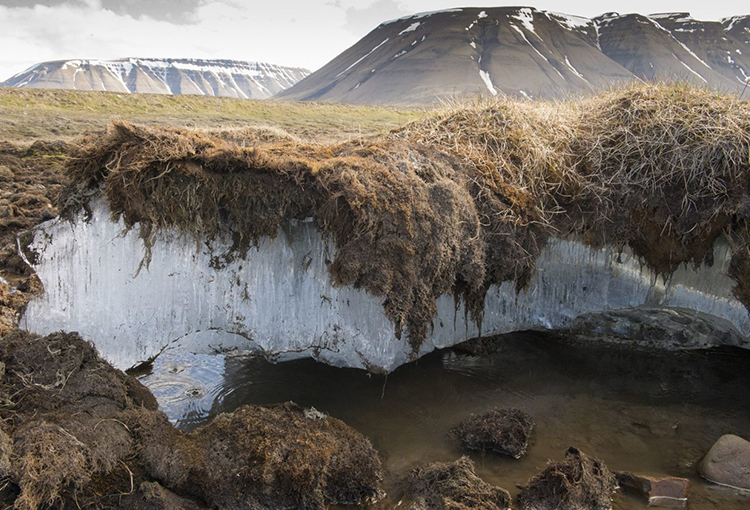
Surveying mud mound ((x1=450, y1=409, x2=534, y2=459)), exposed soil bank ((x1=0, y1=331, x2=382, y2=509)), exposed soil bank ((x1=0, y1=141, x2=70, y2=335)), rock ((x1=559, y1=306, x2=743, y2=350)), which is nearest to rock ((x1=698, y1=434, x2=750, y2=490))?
mud mound ((x1=450, y1=409, x2=534, y2=459))

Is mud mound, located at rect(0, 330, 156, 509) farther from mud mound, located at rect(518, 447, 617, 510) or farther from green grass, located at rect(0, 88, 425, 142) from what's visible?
green grass, located at rect(0, 88, 425, 142)

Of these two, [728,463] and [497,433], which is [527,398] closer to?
[497,433]

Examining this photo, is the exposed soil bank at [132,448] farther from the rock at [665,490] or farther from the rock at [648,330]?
the rock at [648,330]

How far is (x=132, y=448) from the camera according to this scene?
452cm

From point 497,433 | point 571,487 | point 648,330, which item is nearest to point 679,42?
point 648,330

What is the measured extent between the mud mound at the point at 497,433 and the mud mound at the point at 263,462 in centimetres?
107

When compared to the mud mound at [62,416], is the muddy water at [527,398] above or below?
below

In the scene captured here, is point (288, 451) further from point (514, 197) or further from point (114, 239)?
point (514, 197)

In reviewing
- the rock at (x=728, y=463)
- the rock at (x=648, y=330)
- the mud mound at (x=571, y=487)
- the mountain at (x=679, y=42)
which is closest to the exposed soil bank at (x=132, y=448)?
the mud mound at (x=571, y=487)

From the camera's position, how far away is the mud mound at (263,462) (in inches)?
176

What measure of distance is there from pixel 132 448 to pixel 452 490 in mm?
2742

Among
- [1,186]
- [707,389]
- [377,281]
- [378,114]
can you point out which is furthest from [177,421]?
[378,114]

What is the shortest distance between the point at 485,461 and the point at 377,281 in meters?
2.09

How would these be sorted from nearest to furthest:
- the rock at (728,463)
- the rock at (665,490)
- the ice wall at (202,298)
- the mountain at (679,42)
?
the rock at (665,490)
the rock at (728,463)
the ice wall at (202,298)
the mountain at (679,42)
